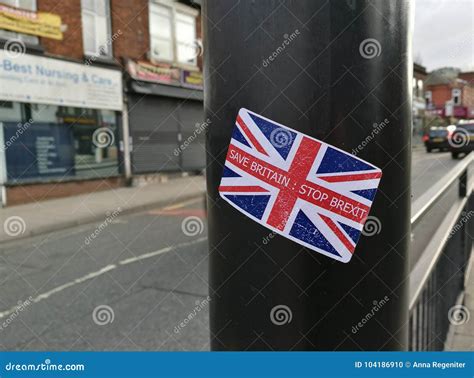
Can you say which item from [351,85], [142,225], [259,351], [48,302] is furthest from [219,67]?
[142,225]

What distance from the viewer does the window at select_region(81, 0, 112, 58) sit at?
13508mm

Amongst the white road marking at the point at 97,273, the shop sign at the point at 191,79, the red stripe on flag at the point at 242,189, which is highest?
the shop sign at the point at 191,79

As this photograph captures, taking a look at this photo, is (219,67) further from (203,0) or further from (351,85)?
(351,85)

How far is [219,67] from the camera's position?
3.06ft

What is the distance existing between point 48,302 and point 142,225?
4.32 m
